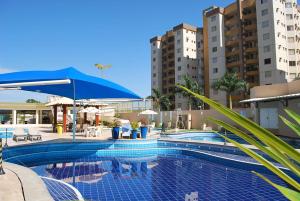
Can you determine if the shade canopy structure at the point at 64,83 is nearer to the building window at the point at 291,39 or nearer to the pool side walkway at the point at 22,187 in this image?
the pool side walkway at the point at 22,187

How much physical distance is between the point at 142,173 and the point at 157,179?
1281mm

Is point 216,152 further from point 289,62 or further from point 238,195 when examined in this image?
point 289,62

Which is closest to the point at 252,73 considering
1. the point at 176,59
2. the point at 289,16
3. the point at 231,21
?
the point at 231,21

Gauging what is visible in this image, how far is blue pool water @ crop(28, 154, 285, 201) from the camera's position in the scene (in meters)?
8.05

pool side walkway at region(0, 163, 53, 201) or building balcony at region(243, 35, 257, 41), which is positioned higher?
building balcony at region(243, 35, 257, 41)

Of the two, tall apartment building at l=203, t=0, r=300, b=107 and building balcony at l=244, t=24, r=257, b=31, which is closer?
tall apartment building at l=203, t=0, r=300, b=107

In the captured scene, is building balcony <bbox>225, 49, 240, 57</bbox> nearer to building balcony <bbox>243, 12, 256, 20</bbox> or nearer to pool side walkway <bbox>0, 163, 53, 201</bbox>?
building balcony <bbox>243, 12, 256, 20</bbox>

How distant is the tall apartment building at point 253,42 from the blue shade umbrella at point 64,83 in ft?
132

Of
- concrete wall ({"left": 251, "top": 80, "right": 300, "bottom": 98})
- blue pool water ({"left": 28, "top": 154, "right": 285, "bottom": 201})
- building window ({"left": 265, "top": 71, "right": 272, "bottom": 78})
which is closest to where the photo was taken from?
blue pool water ({"left": 28, "top": 154, "right": 285, "bottom": 201})

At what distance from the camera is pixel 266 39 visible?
51906 mm

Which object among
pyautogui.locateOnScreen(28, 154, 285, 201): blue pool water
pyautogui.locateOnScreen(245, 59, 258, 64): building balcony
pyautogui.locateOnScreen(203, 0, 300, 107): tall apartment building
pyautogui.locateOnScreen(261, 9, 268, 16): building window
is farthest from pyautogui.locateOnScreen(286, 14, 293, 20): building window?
pyautogui.locateOnScreen(28, 154, 285, 201): blue pool water

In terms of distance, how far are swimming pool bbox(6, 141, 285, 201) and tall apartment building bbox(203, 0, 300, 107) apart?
40.2 metres

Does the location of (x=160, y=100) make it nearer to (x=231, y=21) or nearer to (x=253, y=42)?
(x=231, y=21)

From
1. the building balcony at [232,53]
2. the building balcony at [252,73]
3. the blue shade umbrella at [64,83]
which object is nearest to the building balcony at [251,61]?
the building balcony at [252,73]
